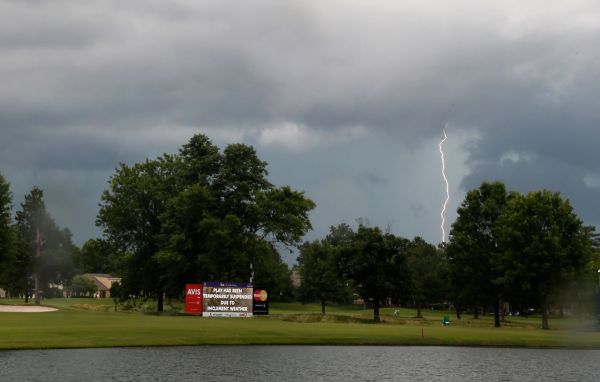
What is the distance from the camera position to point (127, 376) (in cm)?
3284

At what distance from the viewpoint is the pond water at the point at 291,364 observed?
3388 centimetres

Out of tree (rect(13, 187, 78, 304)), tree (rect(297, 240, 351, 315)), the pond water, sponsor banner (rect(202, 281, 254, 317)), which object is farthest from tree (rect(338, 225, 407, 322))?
tree (rect(13, 187, 78, 304))

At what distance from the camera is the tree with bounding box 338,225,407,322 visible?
104 meters

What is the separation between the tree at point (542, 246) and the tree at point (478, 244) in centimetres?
482

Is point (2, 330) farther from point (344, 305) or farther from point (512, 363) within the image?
point (344, 305)

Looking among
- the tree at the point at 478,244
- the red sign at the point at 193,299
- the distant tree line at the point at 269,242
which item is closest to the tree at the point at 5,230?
the distant tree line at the point at 269,242

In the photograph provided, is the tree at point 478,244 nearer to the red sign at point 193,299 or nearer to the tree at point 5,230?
the red sign at point 193,299

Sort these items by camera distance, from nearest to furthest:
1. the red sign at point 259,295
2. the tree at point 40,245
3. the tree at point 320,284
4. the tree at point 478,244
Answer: the red sign at point 259,295
the tree at point 478,244
the tree at point 320,284
the tree at point 40,245

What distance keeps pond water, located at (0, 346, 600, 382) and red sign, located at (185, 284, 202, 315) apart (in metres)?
34.7

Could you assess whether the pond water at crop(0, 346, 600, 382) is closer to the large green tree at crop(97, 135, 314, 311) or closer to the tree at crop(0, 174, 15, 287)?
the large green tree at crop(97, 135, 314, 311)

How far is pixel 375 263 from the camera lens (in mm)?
103938

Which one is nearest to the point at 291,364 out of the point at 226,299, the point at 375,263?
the point at 226,299

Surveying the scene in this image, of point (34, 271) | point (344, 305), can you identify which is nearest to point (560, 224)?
point (344, 305)

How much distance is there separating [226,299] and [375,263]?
27096mm
